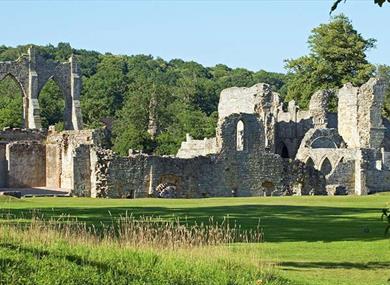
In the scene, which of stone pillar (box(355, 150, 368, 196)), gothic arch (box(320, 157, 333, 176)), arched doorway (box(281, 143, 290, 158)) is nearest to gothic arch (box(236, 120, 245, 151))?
gothic arch (box(320, 157, 333, 176))

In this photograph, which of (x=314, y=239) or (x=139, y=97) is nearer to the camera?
(x=314, y=239)

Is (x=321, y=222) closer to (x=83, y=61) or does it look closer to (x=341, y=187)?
(x=341, y=187)

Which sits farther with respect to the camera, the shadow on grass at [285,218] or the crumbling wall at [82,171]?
the crumbling wall at [82,171]

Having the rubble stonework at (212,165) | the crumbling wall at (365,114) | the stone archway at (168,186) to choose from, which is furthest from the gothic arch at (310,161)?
the stone archway at (168,186)

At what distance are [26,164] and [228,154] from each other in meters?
10.5

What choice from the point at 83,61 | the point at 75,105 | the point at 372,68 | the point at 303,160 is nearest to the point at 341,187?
the point at 303,160

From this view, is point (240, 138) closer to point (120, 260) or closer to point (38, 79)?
point (38, 79)

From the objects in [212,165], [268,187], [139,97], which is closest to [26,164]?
[212,165]

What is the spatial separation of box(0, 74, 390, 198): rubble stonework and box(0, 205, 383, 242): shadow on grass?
1300 centimetres

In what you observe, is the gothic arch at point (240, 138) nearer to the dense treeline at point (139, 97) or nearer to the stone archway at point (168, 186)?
the stone archway at point (168, 186)

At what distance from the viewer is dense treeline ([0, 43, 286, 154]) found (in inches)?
3091

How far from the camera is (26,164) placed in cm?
4766

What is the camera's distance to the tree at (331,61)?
77938 millimetres

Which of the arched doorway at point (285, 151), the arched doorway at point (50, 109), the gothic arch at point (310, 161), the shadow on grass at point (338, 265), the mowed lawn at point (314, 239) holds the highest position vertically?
the arched doorway at point (50, 109)
